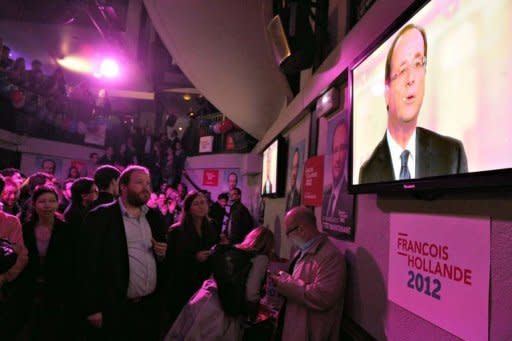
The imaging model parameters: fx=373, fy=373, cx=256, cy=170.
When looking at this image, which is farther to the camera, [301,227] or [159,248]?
[159,248]

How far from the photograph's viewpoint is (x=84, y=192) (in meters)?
3.35

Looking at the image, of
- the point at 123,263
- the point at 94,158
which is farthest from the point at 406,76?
the point at 94,158

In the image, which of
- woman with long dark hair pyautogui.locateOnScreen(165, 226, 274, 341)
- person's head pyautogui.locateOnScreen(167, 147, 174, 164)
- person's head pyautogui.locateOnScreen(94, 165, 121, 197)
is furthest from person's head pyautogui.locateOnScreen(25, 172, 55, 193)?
person's head pyautogui.locateOnScreen(167, 147, 174, 164)

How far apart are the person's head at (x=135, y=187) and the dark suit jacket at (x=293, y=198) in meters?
1.63

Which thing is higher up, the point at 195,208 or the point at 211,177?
the point at 211,177

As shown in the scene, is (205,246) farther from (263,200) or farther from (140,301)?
(263,200)

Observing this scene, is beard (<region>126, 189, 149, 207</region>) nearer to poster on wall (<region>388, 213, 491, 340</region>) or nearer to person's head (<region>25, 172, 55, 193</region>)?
person's head (<region>25, 172, 55, 193</region>)

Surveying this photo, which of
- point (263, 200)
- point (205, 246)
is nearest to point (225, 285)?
point (205, 246)

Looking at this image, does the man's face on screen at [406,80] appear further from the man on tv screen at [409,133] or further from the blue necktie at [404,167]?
the blue necktie at [404,167]

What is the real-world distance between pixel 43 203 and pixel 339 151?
7.25 ft

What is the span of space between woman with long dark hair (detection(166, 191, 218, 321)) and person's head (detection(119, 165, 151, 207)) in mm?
874

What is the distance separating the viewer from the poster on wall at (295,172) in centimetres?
374

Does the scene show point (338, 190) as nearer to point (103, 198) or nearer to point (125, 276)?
point (125, 276)

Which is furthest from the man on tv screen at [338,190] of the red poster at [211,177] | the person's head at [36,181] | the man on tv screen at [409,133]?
the red poster at [211,177]
